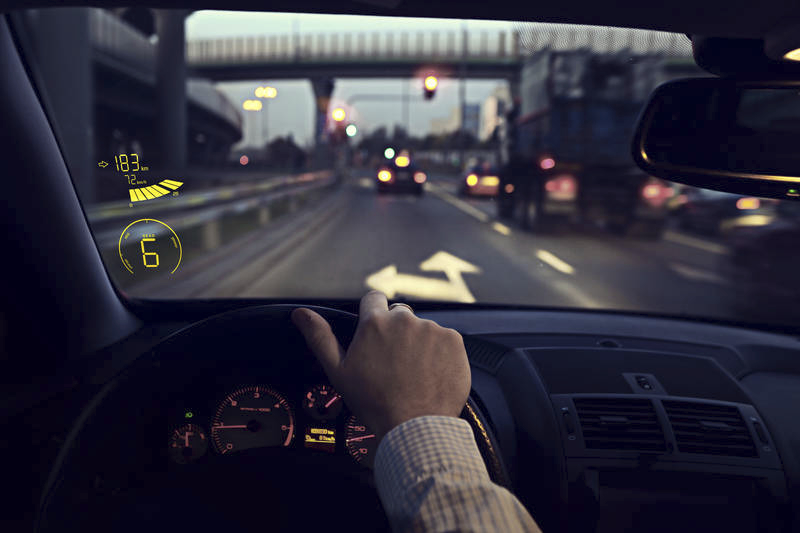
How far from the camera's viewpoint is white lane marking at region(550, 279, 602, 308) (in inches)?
339

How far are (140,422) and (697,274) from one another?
11.7m

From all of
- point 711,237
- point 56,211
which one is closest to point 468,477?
point 56,211

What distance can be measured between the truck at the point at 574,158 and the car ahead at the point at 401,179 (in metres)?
14.5

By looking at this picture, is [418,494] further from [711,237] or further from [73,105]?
[711,237]

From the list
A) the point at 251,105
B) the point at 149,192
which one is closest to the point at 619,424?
the point at 149,192

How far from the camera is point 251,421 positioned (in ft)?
7.73

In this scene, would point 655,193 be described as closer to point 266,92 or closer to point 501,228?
point 501,228

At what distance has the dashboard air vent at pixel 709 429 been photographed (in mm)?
2654

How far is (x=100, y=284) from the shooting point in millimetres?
3080

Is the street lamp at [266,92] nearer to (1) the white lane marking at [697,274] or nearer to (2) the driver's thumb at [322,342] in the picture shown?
(2) the driver's thumb at [322,342]

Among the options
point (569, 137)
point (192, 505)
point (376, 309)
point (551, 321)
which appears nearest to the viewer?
point (376, 309)

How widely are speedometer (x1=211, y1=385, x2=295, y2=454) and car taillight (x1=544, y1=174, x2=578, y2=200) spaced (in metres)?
13.3

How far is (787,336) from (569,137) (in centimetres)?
1224

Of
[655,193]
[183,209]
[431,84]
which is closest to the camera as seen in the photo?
[431,84]
